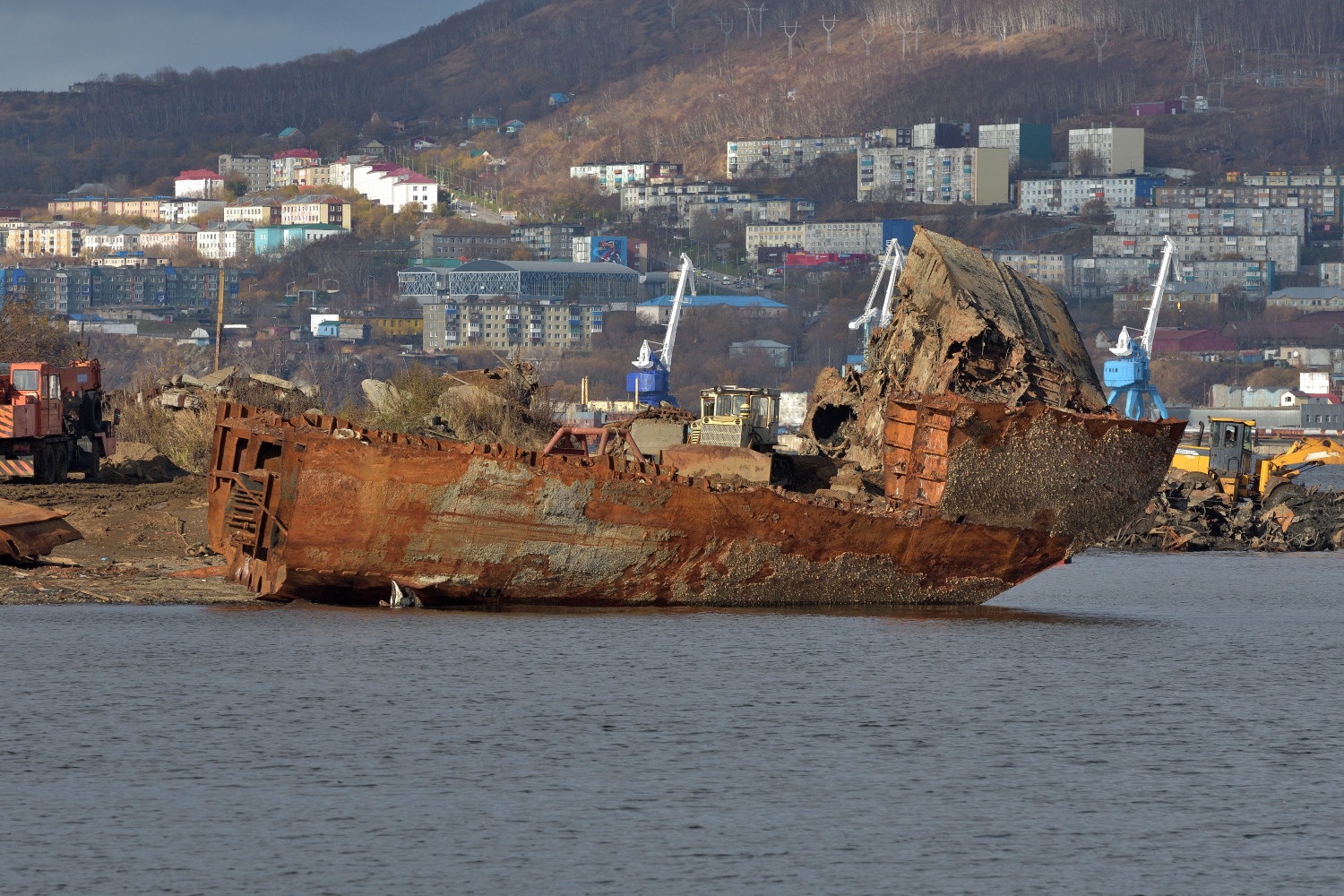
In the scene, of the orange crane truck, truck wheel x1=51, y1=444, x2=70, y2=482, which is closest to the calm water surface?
the orange crane truck

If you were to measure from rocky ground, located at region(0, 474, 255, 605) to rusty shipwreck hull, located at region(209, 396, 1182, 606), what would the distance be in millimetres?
1569

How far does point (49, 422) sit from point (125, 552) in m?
9.78

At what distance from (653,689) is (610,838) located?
23.3ft

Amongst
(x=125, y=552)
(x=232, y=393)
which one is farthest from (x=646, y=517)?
(x=232, y=393)

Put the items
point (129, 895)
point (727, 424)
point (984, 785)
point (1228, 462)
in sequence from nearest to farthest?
point (129, 895) → point (984, 785) → point (727, 424) → point (1228, 462)

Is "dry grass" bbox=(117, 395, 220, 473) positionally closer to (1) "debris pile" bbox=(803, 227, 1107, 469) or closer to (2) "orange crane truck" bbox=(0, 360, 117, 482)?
(2) "orange crane truck" bbox=(0, 360, 117, 482)

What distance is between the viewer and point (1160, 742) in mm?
22531

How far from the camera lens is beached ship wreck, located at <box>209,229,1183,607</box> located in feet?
87.2

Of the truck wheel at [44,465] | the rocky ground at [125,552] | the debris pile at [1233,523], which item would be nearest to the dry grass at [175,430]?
the truck wheel at [44,465]

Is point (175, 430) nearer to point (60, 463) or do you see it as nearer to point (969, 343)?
point (60, 463)

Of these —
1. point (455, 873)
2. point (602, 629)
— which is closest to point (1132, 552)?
point (602, 629)

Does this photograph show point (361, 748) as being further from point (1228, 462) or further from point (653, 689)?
point (1228, 462)

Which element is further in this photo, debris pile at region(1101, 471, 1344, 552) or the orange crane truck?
debris pile at region(1101, 471, 1344, 552)

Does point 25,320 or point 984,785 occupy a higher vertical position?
point 25,320
